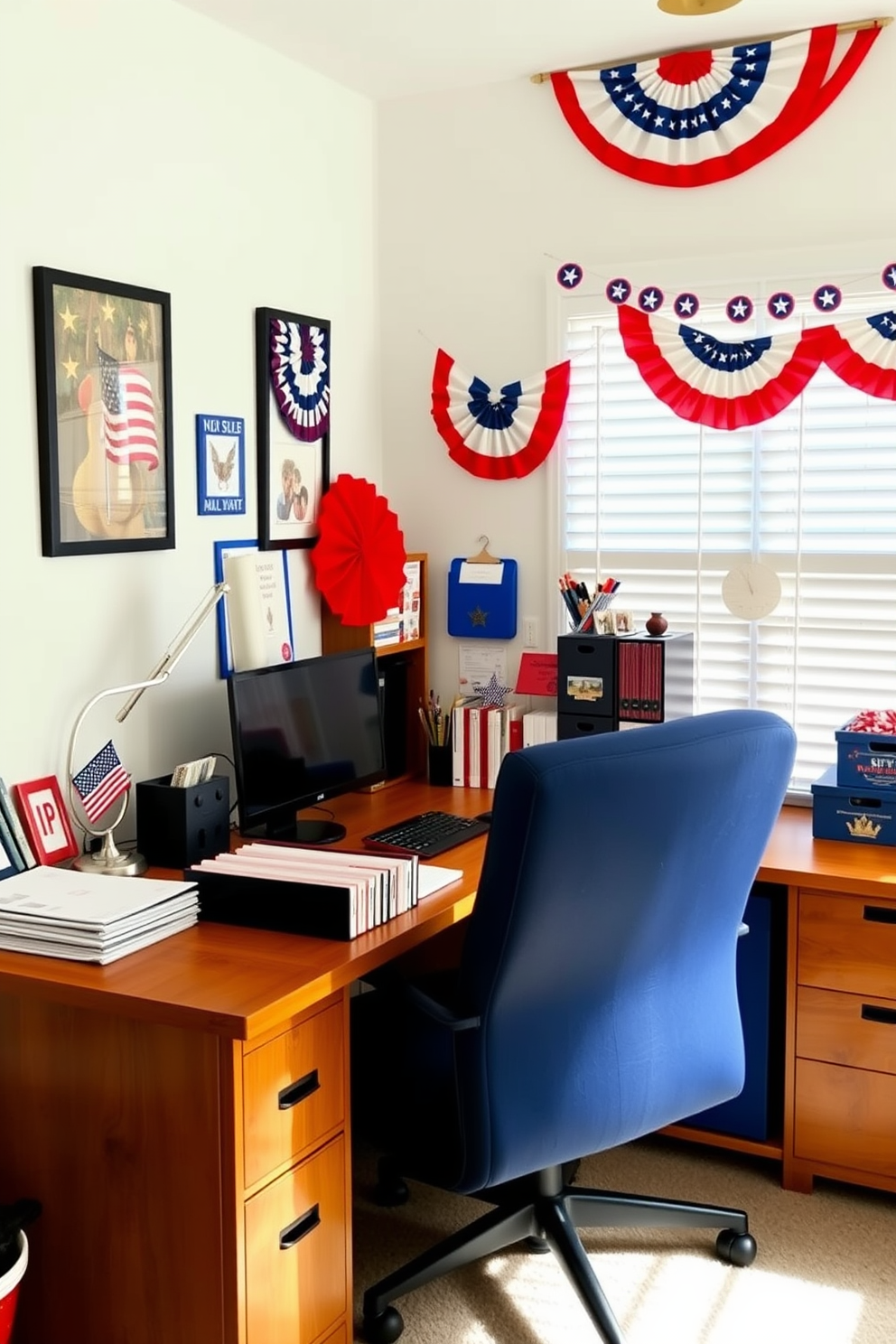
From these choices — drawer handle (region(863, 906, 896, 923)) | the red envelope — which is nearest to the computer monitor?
the red envelope

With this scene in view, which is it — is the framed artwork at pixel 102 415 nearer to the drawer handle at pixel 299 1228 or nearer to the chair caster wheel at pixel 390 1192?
the drawer handle at pixel 299 1228

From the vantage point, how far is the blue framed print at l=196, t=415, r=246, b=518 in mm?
2848

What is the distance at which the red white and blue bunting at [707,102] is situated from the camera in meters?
2.92

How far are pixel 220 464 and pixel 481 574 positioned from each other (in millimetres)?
811

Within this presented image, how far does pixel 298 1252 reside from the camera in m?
2.04

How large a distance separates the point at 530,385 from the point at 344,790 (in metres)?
1.14

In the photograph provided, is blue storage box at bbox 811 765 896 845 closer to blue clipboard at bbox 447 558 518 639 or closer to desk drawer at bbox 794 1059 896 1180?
desk drawer at bbox 794 1059 896 1180

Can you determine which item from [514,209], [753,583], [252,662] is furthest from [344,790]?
[514,209]

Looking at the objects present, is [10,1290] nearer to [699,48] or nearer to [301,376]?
[301,376]

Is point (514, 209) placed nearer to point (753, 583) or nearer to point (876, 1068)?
point (753, 583)

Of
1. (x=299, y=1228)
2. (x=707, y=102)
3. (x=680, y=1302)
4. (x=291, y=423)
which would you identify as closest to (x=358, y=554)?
(x=291, y=423)

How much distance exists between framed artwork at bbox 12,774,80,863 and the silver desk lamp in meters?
0.03

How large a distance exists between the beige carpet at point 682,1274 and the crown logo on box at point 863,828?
740 mm

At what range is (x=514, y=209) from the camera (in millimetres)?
3297
